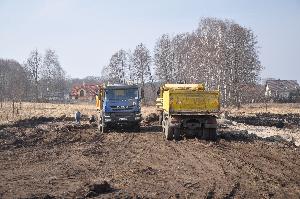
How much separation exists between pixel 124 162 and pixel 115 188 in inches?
155

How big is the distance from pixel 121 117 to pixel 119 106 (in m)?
0.62

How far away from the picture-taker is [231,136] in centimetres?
2061

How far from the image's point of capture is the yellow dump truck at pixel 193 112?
18.9 metres

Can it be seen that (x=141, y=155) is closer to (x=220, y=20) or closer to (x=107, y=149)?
(x=107, y=149)

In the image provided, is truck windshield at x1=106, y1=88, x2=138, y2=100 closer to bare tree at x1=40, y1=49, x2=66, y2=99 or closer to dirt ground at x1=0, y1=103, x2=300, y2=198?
dirt ground at x1=0, y1=103, x2=300, y2=198

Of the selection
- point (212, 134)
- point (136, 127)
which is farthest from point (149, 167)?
point (136, 127)

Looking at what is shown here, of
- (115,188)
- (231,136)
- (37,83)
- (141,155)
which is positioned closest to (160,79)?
(37,83)

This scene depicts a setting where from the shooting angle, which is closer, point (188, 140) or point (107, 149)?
point (107, 149)

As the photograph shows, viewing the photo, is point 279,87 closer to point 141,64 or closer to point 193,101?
point 141,64

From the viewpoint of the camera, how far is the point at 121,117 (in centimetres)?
Answer: 2353

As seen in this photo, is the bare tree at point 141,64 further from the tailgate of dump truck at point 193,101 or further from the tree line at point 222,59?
the tailgate of dump truck at point 193,101

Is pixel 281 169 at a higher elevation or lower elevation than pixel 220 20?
lower

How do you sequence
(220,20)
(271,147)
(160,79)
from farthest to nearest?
(160,79)
(220,20)
(271,147)

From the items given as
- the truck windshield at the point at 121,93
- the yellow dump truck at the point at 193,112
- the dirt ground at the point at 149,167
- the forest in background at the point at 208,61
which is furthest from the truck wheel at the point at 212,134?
the forest in background at the point at 208,61
